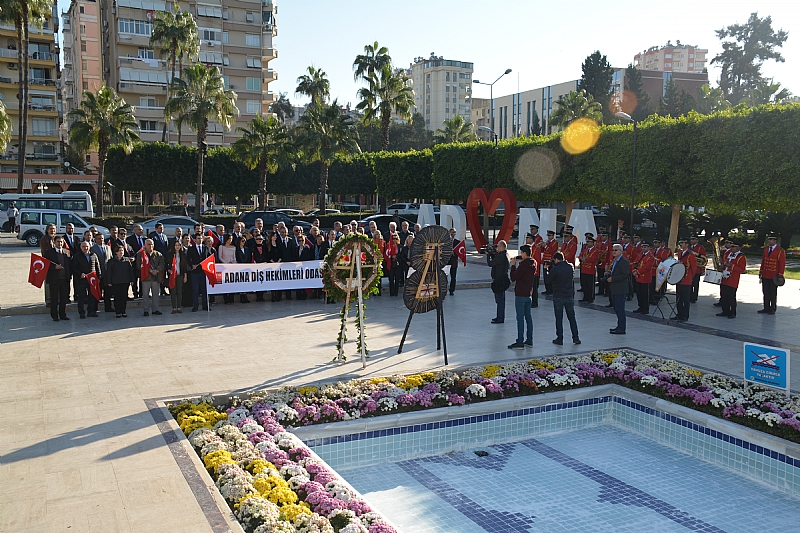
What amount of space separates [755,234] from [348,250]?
3115 cm

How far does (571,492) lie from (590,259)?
10682mm

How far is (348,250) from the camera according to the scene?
11.2m

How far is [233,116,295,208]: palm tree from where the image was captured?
4444 centimetres

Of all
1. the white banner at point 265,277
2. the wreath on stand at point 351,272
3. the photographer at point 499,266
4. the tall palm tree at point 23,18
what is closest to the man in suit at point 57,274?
the white banner at point 265,277

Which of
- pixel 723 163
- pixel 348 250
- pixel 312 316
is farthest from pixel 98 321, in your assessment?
pixel 723 163

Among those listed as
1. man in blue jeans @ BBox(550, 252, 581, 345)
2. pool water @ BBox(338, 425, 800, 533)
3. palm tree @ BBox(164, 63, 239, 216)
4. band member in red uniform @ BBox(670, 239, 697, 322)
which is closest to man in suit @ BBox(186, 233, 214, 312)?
man in blue jeans @ BBox(550, 252, 581, 345)

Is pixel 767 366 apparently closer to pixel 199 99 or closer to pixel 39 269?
pixel 39 269

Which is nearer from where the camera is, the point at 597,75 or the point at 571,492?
the point at 571,492

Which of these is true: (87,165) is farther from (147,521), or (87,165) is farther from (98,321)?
(147,521)

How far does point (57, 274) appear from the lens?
46.3ft

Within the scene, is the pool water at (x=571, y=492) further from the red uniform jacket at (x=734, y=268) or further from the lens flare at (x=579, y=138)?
the lens flare at (x=579, y=138)

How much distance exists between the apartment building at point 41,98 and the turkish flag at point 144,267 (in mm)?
57695

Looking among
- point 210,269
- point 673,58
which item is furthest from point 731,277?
point 673,58

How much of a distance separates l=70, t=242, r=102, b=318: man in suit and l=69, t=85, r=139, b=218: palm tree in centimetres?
3081
